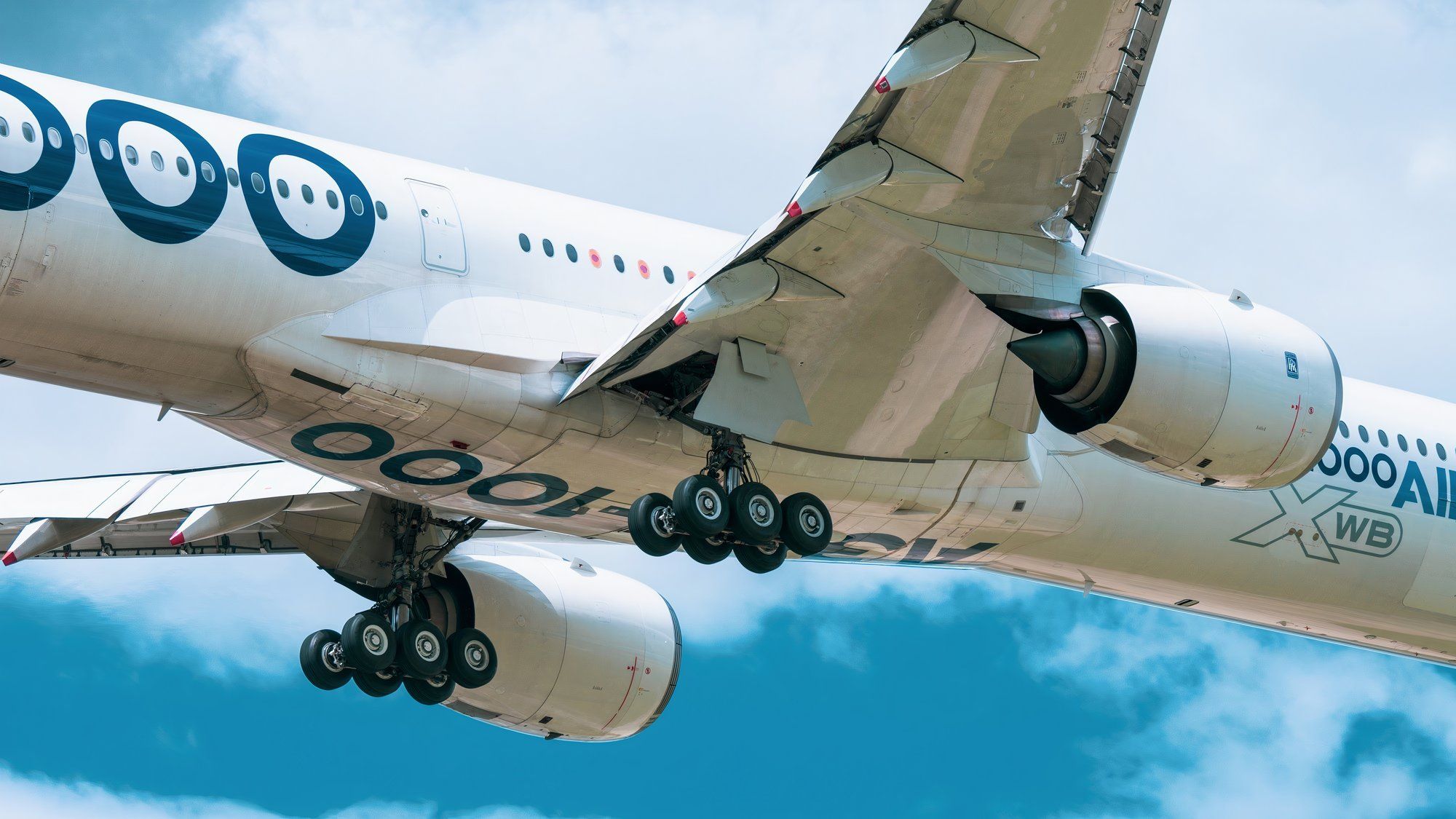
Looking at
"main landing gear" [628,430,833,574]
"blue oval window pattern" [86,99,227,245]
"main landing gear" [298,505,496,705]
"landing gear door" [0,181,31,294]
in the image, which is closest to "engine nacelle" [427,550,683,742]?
"main landing gear" [298,505,496,705]

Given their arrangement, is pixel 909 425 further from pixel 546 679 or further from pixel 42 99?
pixel 42 99

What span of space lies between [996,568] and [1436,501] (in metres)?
3.99

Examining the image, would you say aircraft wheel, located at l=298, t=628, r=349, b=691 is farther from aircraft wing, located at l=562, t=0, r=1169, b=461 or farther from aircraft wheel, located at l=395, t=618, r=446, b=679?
aircraft wing, located at l=562, t=0, r=1169, b=461

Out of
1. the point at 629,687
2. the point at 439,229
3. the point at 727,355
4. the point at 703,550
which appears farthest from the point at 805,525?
the point at 629,687

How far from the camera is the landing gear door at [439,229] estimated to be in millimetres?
11383

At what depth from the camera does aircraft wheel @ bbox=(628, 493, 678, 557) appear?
11.5m

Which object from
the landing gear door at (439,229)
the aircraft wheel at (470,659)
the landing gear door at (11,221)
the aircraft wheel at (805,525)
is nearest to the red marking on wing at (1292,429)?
the aircraft wheel at (805,525)

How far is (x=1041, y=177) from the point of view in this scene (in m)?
10.8

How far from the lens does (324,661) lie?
13.5m

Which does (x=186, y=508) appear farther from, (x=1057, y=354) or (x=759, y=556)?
(x=1057, y=354)

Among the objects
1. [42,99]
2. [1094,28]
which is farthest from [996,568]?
[42,99]

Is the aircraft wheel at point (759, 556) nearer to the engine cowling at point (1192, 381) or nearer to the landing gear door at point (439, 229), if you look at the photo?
the engine cowling at point (1192, 381)

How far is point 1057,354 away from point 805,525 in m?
2.14

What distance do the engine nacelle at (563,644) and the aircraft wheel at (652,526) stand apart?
3913mm
